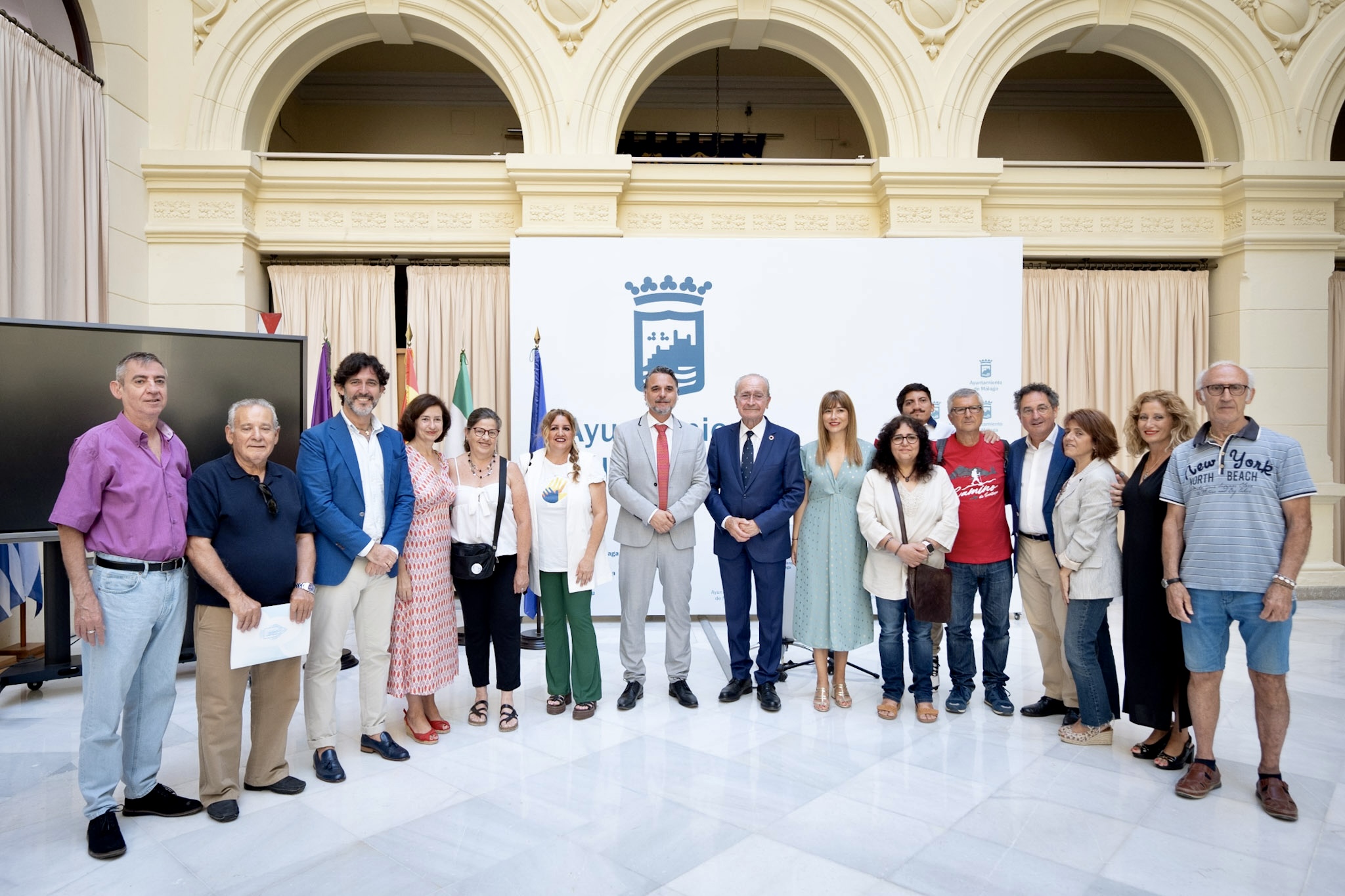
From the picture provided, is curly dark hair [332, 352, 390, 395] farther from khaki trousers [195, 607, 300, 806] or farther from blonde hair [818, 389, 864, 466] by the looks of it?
blonde hair [818, 389, 864, 466]

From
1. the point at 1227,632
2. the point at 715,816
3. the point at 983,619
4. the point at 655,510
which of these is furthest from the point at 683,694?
the point at 1227,632

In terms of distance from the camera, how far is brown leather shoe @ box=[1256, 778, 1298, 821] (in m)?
2.62

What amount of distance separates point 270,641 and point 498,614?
3.39 ft

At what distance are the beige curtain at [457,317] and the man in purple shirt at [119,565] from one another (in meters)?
3.87

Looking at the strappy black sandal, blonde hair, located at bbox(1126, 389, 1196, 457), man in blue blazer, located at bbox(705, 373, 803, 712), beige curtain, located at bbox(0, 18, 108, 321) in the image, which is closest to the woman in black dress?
blonde hair, located at bbox(1126, 389, 1196, 457)

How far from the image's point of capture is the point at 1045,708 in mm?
3588

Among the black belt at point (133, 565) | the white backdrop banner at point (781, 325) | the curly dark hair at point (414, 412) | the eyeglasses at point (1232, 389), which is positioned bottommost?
the black belt at point (133, 565)

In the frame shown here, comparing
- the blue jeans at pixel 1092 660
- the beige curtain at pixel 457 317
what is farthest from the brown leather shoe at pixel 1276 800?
the beige curtain at pixel 457 317

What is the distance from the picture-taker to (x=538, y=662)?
4695 mm

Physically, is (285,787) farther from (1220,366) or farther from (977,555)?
(1220,366)

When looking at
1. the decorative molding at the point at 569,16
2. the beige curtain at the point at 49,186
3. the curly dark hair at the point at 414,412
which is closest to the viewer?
the curly dark hair at the point at 414,412

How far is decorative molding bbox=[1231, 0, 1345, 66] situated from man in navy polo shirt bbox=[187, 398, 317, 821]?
7946 mm

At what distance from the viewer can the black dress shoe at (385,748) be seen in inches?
123

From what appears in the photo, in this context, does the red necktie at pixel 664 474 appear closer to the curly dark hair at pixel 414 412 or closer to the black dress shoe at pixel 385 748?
the curly dark hair at pixel 414 412
